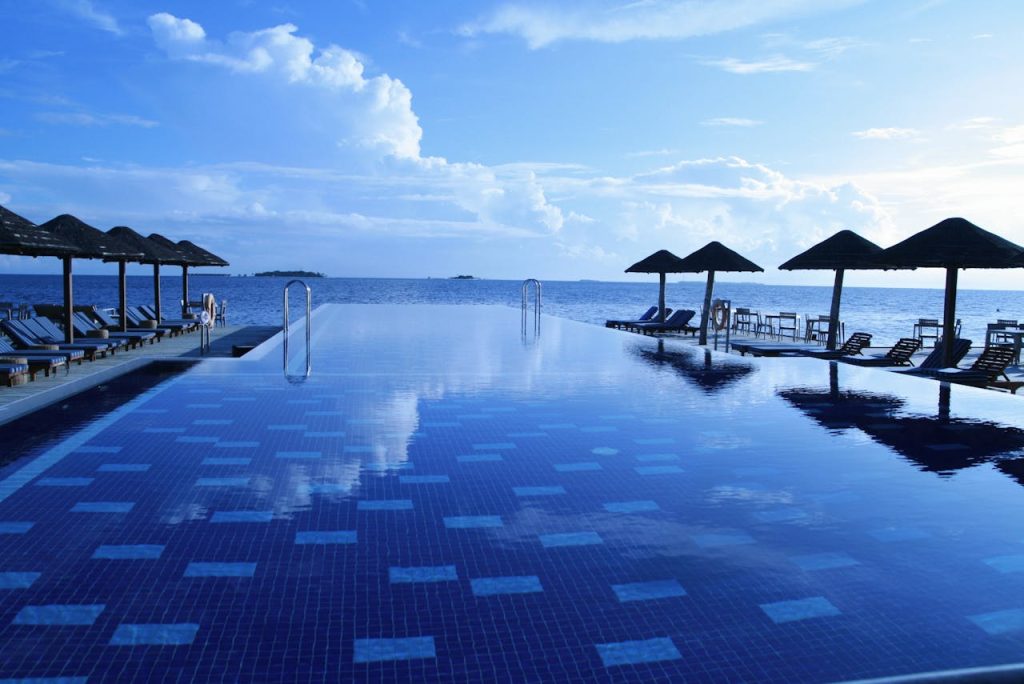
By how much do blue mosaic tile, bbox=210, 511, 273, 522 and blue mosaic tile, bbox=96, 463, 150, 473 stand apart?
3.48 ft

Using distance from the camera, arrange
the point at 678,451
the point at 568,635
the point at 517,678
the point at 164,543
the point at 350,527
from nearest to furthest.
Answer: the point at 517,678, the point at 568,635, the point at 164,543, the point at 350,527, the point at 678,451

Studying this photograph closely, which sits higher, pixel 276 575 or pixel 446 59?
pixel 446 59

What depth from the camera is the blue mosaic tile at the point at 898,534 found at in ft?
11.9

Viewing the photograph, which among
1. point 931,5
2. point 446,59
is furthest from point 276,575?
point 446,59

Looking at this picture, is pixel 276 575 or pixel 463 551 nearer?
pixel 276 575

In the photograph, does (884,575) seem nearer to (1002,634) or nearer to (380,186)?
(1002,634)

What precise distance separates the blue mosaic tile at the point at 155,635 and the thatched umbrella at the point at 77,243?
352 inches

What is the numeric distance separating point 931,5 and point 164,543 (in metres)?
13.9

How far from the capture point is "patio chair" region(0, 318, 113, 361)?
9.59 meters

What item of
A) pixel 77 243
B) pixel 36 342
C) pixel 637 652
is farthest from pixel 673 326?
pixel 637 652

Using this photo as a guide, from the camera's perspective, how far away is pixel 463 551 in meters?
3.34

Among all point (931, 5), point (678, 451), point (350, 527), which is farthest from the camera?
point (931, 5)

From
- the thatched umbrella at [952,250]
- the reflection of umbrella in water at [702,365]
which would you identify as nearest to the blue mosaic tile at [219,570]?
the reflection of umbrella in water at [702,365]

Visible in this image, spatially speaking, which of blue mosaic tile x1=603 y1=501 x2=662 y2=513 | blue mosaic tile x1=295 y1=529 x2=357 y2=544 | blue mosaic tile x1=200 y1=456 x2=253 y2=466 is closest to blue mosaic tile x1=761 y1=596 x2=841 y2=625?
blue mosaic tile x1=603 y1=501 x2=662 y2=513
